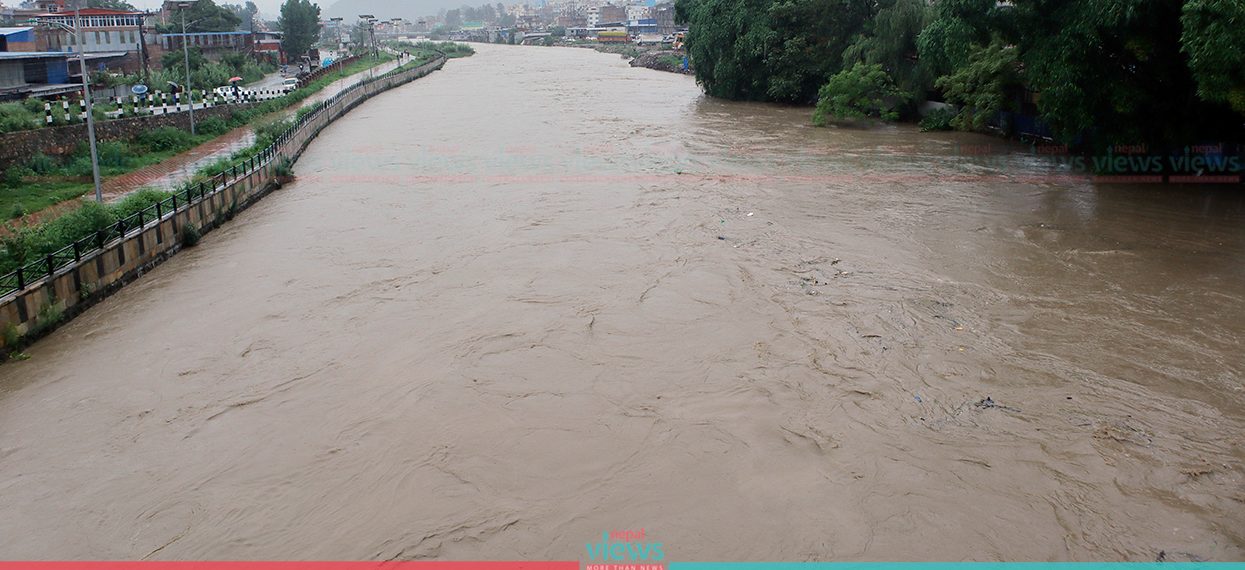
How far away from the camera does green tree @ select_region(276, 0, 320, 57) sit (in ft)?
300

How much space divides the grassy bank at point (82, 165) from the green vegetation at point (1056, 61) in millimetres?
23972

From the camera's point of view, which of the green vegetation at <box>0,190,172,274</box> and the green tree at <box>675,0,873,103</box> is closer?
the green vegetation at <box>0,190,172,274</box>

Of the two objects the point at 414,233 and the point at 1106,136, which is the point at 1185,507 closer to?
the point at 414,233

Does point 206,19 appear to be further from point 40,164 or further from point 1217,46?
point 1217,46

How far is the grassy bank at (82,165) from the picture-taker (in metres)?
24.0

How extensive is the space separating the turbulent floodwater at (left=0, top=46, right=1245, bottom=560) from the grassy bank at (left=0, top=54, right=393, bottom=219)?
708 cm

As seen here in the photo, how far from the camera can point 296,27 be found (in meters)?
92.9

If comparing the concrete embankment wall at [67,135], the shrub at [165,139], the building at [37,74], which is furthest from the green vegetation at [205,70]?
the shrub at [165,139]

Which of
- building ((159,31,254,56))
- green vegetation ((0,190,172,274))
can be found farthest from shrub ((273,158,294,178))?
building ((159,31,254,56))

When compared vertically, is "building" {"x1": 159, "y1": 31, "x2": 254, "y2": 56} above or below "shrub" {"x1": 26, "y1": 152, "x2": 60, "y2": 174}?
above

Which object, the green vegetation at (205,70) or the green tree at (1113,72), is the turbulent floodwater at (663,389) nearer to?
the green tree at (1113,72)

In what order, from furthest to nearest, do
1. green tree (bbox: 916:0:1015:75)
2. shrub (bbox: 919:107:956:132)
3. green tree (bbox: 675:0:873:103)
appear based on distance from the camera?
green tree (bbox: 675:0:873:103), shrub (bbox: 919:107:956:132), green tree (bbox: 916:0:1015:75)

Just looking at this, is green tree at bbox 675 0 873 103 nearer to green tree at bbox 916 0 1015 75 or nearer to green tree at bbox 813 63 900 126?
green tree at bbox 813 63 900 126

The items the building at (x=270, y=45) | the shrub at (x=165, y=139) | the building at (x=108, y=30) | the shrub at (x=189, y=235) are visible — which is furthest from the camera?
the building at (x=270, y=45)
